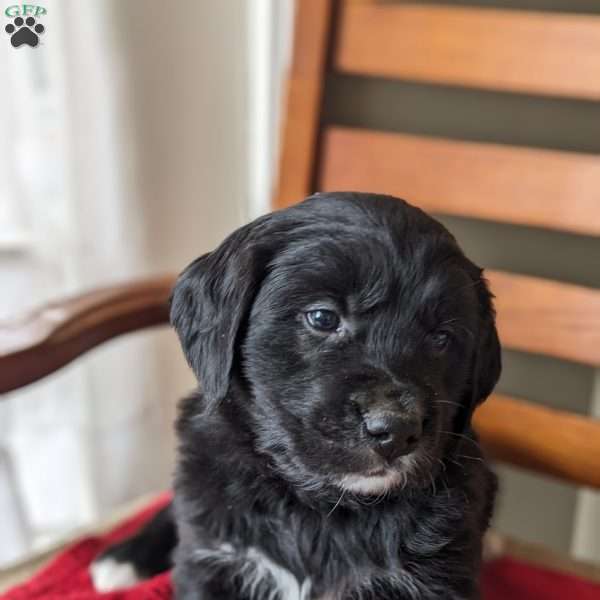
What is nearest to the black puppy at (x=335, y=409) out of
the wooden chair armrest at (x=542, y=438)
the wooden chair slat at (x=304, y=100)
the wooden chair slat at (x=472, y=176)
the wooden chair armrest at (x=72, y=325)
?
the wooden chair armrest at (x=72, y=325)

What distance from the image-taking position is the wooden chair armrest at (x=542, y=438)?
1445 mm

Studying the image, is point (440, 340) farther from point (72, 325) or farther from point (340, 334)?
point (72, 325)

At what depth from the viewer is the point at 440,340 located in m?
0.98

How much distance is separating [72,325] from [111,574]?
38 cm

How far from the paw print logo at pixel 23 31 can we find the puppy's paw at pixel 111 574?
80 centimetres

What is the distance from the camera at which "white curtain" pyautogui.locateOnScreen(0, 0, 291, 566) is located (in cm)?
146

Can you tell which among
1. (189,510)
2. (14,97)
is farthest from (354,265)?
(14,97)

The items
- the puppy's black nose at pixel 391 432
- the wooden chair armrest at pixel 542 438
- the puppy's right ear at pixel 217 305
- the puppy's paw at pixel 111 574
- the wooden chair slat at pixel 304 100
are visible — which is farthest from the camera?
the wooden chair slat at pixel 304 100

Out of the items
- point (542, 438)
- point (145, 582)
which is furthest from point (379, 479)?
point (542, 438)

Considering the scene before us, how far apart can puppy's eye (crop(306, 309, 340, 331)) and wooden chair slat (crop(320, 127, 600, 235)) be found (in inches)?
26.4

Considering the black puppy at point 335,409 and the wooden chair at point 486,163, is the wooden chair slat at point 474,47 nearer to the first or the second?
the wooden chair at point 486,163

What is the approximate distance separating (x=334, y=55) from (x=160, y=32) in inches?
12.6

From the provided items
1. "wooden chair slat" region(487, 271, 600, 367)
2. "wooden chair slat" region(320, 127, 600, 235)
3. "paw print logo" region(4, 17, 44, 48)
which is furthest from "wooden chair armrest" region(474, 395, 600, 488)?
"paw print logo" region(4, 17, 44, 48)

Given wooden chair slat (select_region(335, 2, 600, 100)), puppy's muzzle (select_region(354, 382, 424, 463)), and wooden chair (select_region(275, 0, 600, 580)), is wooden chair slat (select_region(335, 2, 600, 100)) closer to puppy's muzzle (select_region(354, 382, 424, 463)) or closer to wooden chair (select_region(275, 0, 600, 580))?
wooden chair (select_region(275, 0, 600, 580))
